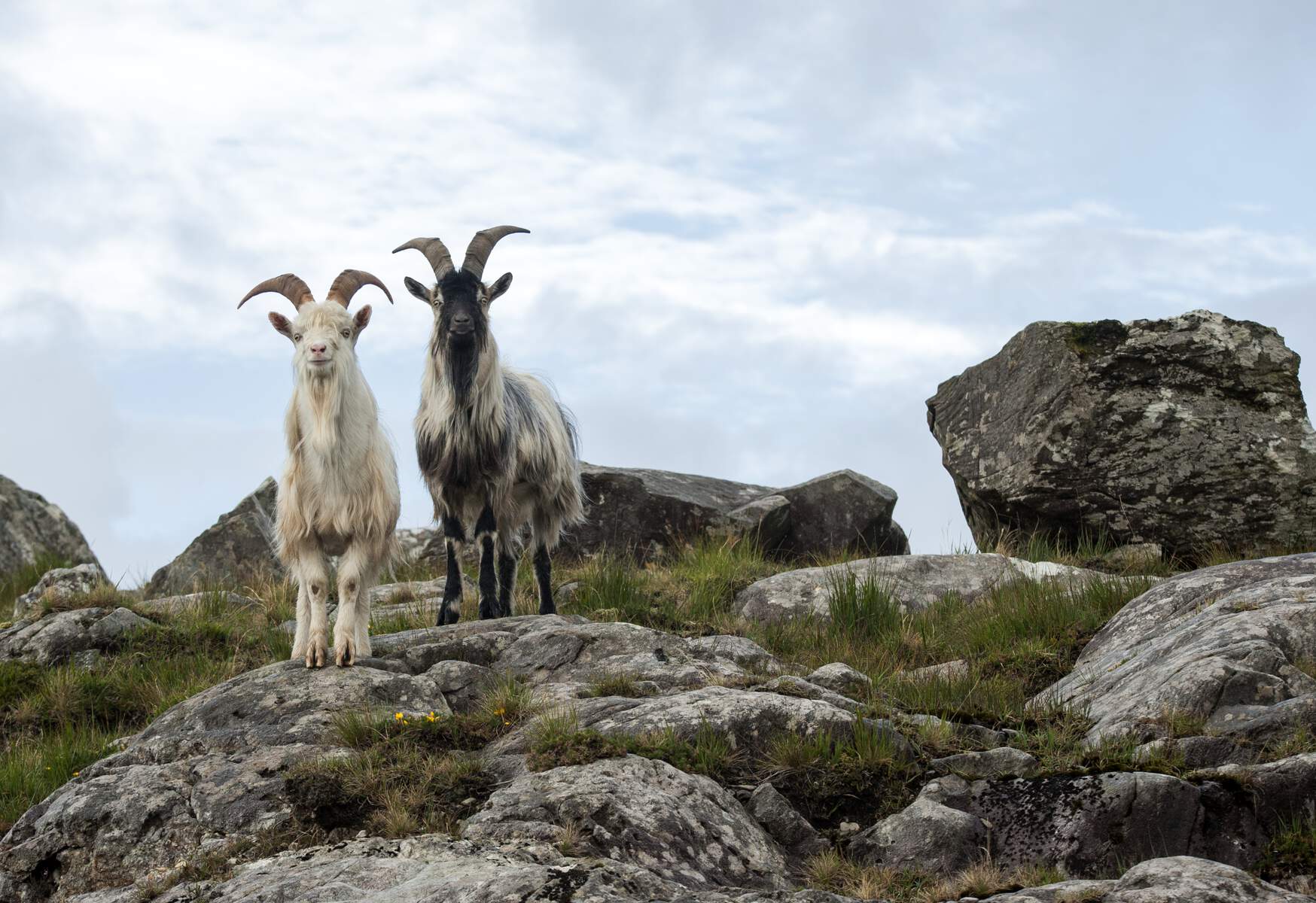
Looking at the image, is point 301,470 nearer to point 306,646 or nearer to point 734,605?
point 306,646

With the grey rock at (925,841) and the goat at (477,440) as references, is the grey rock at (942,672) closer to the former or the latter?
the grey rock at (925,841)

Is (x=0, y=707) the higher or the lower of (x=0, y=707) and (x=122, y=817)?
the higher

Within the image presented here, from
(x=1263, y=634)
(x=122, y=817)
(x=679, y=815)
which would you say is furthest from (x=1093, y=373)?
(x=122, y=817)

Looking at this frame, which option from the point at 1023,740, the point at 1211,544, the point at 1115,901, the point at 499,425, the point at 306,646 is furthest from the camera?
the point at 1211,544

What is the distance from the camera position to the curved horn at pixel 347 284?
8.27 meters

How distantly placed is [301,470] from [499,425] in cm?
276

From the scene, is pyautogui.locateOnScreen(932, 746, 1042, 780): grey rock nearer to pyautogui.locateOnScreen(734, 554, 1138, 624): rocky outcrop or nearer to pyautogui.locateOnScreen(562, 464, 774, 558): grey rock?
pyautogui.locateOnScreen(734, 554, 1138, 624): rocky outcrop

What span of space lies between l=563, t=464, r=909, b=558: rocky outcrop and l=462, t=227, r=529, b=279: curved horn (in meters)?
3.60

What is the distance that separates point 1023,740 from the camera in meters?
6.89

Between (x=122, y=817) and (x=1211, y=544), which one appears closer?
(x=122, y=817)

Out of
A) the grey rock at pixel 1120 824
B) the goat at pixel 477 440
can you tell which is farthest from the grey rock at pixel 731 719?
the goat at pixel 477 440

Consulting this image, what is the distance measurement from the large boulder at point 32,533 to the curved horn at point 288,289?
868 cm

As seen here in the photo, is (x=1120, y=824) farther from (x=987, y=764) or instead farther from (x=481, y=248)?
(x=481, y=248)

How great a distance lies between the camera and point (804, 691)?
23.9ft
